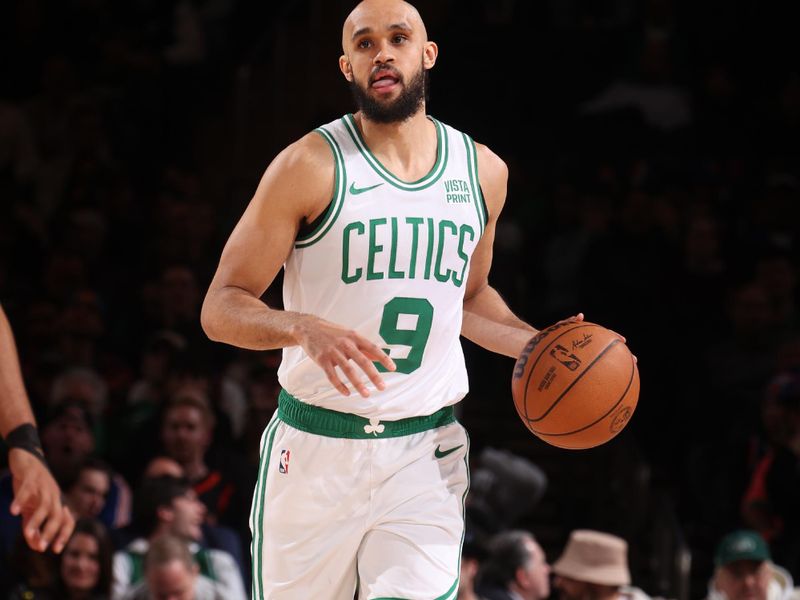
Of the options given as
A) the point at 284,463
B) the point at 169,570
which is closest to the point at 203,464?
the point at 169,570

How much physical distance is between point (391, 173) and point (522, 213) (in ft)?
20.5

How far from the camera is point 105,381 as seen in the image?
28.9 ft

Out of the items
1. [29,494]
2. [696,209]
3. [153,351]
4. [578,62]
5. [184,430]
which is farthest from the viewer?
[578,62]

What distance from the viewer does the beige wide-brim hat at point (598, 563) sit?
670 cm

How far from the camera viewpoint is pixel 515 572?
698cm

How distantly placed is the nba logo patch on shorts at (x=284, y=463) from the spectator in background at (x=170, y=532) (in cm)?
271

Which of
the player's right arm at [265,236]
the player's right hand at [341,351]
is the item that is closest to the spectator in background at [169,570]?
the player's right arm at [265,236]

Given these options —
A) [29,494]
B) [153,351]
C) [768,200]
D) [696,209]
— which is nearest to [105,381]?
[153,351]

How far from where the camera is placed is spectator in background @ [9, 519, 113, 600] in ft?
21.9

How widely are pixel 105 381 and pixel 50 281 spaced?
44.0 inches

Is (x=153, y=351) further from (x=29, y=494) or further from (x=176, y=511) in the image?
(x=29, y=494)

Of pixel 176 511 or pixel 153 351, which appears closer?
pixel 176 511

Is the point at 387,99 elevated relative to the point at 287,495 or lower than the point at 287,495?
elevated

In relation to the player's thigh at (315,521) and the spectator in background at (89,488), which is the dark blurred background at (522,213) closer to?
the spectator in background at (89,488)
